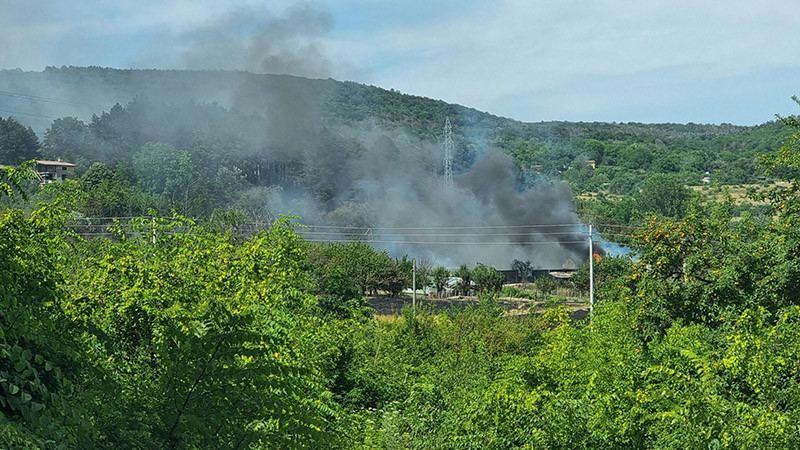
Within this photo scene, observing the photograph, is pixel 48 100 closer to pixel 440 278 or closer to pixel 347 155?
pixel 347 155

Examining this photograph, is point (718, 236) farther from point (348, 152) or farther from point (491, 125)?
point (491, 125)

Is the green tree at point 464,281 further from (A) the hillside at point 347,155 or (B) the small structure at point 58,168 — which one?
(B) the small structure at point 58,168

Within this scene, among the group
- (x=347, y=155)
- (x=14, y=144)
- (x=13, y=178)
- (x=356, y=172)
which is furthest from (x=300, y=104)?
(x=13, y=178)

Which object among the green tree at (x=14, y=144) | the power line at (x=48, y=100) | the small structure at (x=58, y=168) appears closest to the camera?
the small structure at (x=58, y=168)

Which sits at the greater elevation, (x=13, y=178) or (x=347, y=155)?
(x=347, y=155)

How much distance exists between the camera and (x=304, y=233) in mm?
76312

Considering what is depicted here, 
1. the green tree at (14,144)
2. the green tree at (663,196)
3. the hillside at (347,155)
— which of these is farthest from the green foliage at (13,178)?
the green tree at (663,196)

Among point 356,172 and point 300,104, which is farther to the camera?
point 300,104

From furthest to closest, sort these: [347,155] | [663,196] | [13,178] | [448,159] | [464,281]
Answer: [448,159], [347,155], [663,196], [464,281], [13,178]

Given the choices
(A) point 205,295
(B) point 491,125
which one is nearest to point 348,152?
(B) point 491,125

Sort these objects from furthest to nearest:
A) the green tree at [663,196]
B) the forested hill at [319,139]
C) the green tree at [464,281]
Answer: the green tree at [663,196]
the forested hill at [319,139]
the green tree at [464,281]

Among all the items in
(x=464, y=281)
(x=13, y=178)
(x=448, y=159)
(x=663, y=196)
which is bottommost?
(x=464, y=281)

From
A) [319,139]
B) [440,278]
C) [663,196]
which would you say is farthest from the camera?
[319,139]

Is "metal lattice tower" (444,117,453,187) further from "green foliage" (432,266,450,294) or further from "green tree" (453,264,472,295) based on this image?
"green foliage" (432,266,450,294)
